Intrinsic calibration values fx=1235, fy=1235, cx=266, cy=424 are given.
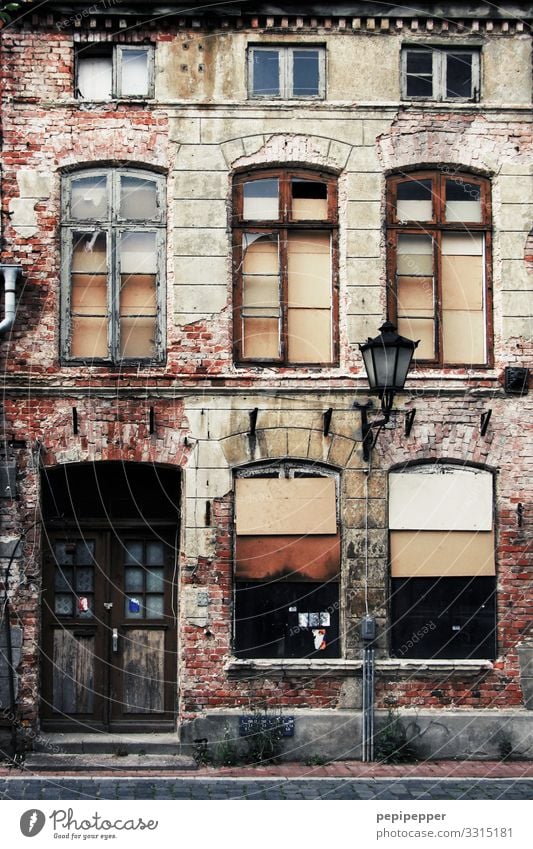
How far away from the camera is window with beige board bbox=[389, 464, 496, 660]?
45.4 feet

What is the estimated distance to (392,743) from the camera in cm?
1336

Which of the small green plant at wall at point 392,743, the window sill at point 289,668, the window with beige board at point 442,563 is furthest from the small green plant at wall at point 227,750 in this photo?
A: the window with beige board at point 442,563

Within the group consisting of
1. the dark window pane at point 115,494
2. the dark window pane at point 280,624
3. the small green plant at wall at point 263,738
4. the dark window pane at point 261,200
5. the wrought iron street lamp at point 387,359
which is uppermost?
the dark window pane at point 261,200

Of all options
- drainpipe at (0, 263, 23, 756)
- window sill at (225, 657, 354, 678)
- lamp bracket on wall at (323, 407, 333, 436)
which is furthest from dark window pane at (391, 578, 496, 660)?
drainpipe at (0, 263, 23, 756)

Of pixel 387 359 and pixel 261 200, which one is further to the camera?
pixel 261 200

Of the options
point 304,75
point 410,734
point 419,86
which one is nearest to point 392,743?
point 410,734

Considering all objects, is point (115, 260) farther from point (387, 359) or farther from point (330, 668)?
point (330, 668)

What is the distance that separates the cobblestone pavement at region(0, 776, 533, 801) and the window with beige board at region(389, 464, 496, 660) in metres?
1.80

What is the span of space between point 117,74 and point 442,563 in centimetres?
670

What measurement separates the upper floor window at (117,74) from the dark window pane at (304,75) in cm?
166

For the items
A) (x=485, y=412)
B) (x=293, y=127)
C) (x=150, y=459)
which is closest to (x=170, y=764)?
(x=150, y=459)

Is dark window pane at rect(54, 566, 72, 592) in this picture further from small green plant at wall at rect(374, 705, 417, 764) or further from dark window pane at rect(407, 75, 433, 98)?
dark window pane at rect(407, 75, 433, 98)

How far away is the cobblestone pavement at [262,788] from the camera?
11.5 metres

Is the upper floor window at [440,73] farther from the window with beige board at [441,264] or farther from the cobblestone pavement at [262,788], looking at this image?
the cobblestone pavement at [262,788]
